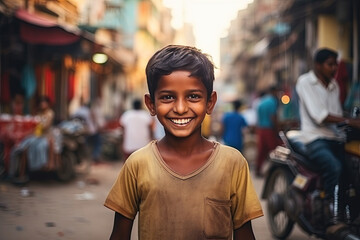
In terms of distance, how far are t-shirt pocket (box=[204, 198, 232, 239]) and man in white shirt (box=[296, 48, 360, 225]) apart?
275 cm

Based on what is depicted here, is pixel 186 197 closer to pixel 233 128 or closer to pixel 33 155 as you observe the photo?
pixel 33 155

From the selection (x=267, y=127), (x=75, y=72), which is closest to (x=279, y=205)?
(x=267, y=127)

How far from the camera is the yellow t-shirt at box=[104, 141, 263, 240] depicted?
2.21 metres

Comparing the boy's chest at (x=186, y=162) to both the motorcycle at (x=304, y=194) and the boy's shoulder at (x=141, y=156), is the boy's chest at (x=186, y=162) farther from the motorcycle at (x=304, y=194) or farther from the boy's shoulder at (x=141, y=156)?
the motorcycle at (x=304, y=194)

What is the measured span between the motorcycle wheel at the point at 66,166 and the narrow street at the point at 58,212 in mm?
153

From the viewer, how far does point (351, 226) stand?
4.45m

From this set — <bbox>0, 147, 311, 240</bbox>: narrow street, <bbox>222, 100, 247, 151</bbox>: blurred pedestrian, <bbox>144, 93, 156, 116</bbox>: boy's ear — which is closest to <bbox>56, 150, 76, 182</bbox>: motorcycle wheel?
<bbox>0, 147, 311, 240</bbox>: narrow street

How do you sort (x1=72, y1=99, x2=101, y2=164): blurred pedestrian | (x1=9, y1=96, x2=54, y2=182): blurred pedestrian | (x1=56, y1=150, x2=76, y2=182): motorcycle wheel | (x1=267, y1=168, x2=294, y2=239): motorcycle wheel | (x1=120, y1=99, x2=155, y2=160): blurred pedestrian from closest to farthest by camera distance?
(x1=267, y1=168, x2=294, y2=239): motorcycle wheel
(x1=120, y1=99, x2=155, y2=160): blurred pedestrian
(x1=9, y1=96, x2=54, y2=182): blurred pedestrian
(x1=56, y1=150, x2=76, y2=182): motorcycle wheel
(x1=72, y1=99, x2=101, y2=164): blurred pedestrian

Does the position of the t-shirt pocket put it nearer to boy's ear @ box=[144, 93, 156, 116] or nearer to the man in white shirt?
boy's ear @ box=[144, 93, 156, 116]

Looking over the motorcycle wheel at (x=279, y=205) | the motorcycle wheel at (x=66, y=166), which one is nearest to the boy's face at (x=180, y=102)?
the motorcycle wheel at (x=279, y=205)

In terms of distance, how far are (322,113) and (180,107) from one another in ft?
9.52

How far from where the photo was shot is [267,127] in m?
11.5

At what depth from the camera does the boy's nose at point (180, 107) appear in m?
2.27

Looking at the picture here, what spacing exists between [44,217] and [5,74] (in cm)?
612
